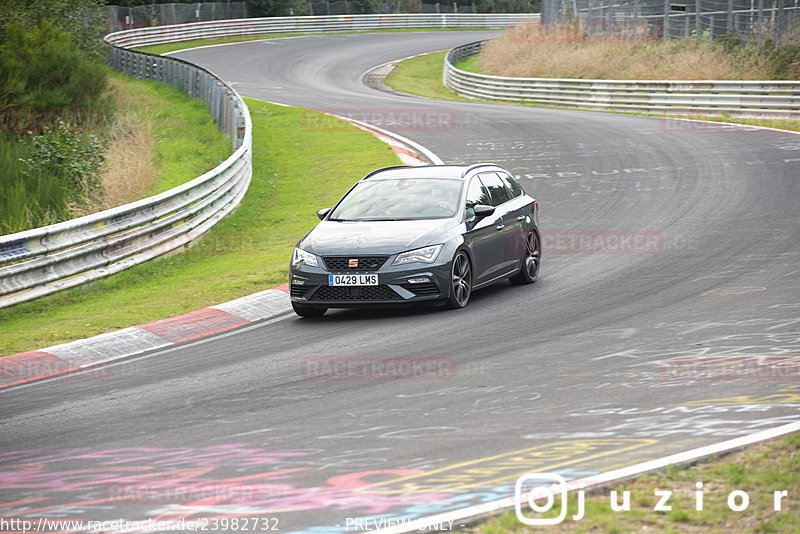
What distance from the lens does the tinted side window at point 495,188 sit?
12906 millimetres

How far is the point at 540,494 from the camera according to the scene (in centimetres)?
518

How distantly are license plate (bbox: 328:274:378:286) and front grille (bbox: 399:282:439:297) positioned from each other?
32 cm

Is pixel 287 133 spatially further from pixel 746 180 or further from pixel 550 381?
pixel 550 381

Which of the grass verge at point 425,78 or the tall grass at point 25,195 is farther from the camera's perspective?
the grass verge at point 425,78

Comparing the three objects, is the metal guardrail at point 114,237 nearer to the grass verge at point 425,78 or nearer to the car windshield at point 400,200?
the car windshield at point 400,200

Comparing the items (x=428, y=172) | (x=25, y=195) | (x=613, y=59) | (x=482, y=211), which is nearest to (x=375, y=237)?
(x=482, y=211)

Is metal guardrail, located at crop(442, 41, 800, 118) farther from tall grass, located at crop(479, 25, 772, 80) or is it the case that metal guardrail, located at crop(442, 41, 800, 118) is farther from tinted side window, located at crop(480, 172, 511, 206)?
tinted side window, located at crop(480, 172, 511, 206)

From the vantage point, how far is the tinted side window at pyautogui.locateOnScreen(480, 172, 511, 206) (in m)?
12.9

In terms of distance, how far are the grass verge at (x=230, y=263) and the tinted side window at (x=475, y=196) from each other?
2729 millimetres

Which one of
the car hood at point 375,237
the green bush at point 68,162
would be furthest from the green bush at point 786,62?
the car hood at point 375,237

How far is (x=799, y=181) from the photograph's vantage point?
18.4 m

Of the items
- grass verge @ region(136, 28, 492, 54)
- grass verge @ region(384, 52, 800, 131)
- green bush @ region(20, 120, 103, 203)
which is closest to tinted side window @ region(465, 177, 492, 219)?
green bush @ region(20, 120, 103, 203)

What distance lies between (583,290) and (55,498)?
288 inches

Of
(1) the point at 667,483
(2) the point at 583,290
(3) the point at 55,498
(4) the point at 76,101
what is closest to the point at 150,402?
(3) the point at 55,498
